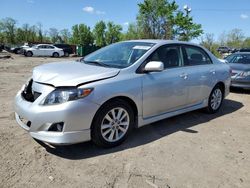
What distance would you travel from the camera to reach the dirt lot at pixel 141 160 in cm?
304

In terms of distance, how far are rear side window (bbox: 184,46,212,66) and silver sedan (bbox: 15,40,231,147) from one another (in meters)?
0.02

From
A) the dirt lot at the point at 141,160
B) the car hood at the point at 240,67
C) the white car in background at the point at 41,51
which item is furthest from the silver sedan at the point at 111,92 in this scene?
the white car in background at the point at 41,51

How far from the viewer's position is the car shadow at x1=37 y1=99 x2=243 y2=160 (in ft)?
12.0

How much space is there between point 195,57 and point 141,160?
107 inches

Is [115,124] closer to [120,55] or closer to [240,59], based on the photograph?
[120,55]

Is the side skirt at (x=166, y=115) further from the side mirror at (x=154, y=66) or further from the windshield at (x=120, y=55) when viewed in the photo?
the windshield at (x=120, y=55)

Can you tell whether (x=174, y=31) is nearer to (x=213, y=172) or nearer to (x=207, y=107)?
(x=207, y=107)

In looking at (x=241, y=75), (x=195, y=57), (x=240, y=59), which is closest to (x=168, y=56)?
(x=195, y=57)

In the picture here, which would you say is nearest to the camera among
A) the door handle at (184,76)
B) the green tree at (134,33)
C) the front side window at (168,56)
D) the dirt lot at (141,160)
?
the dirt lot at (141,160)

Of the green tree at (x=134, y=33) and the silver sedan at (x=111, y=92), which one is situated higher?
the green tree at (x=134, y=33)

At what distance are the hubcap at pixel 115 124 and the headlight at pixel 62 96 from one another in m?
0.57

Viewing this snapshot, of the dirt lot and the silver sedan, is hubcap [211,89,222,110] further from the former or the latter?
the dirt lot

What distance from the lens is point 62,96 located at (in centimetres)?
333

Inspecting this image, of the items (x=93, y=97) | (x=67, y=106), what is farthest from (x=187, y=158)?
(x=67, y=106)
